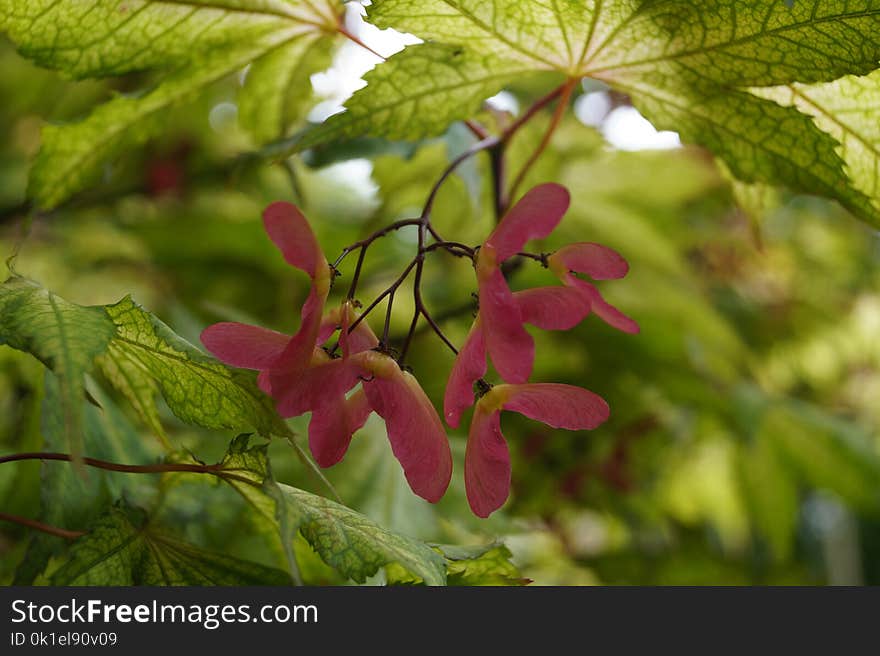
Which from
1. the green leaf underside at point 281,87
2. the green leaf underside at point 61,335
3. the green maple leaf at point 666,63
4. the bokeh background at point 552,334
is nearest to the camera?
the green leaf underside at point 61,335

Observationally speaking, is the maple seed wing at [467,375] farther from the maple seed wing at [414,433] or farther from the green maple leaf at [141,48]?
the green maple leaf at [141,48]

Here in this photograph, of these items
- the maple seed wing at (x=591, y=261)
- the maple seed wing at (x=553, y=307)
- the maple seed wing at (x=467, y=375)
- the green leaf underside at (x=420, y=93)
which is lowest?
the maple seed wing at (x=467, y=375)

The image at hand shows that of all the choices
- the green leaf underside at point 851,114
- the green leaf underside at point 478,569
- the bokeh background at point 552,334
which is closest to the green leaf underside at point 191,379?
the green leaf underside at point 478,569

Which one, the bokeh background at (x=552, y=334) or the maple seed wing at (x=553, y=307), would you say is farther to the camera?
the bokeh background at (x=552, y=334)

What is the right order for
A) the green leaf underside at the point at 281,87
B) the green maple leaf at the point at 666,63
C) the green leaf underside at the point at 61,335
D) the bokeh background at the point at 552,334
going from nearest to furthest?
1. the green leaf underside at the point at 61,335
2. the green maple leaf at the point at 666,63
3. the green leaf underside at the point at 281,87
4. the bokeh background at the point at 552,334

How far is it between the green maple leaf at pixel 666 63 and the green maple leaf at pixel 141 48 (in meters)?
0.10

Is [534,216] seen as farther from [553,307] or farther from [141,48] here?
[141,48]

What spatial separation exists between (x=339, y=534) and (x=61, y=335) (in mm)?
141

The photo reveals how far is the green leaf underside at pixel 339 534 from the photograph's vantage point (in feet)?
1.13

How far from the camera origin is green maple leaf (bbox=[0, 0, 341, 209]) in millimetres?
466

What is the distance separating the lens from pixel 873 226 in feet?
1.46

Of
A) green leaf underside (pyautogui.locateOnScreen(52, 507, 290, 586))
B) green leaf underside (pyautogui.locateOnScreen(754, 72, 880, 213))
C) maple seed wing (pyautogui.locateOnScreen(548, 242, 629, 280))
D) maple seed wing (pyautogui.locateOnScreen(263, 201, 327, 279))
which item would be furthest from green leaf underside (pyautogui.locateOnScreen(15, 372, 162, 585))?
green leaf underside (pyautogui.locateOnScreen(754, 72, 880, 213))

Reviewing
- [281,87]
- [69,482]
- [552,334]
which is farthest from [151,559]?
[552,334]

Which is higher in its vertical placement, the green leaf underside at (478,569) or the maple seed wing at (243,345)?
the maple seed wing at (243,345)
